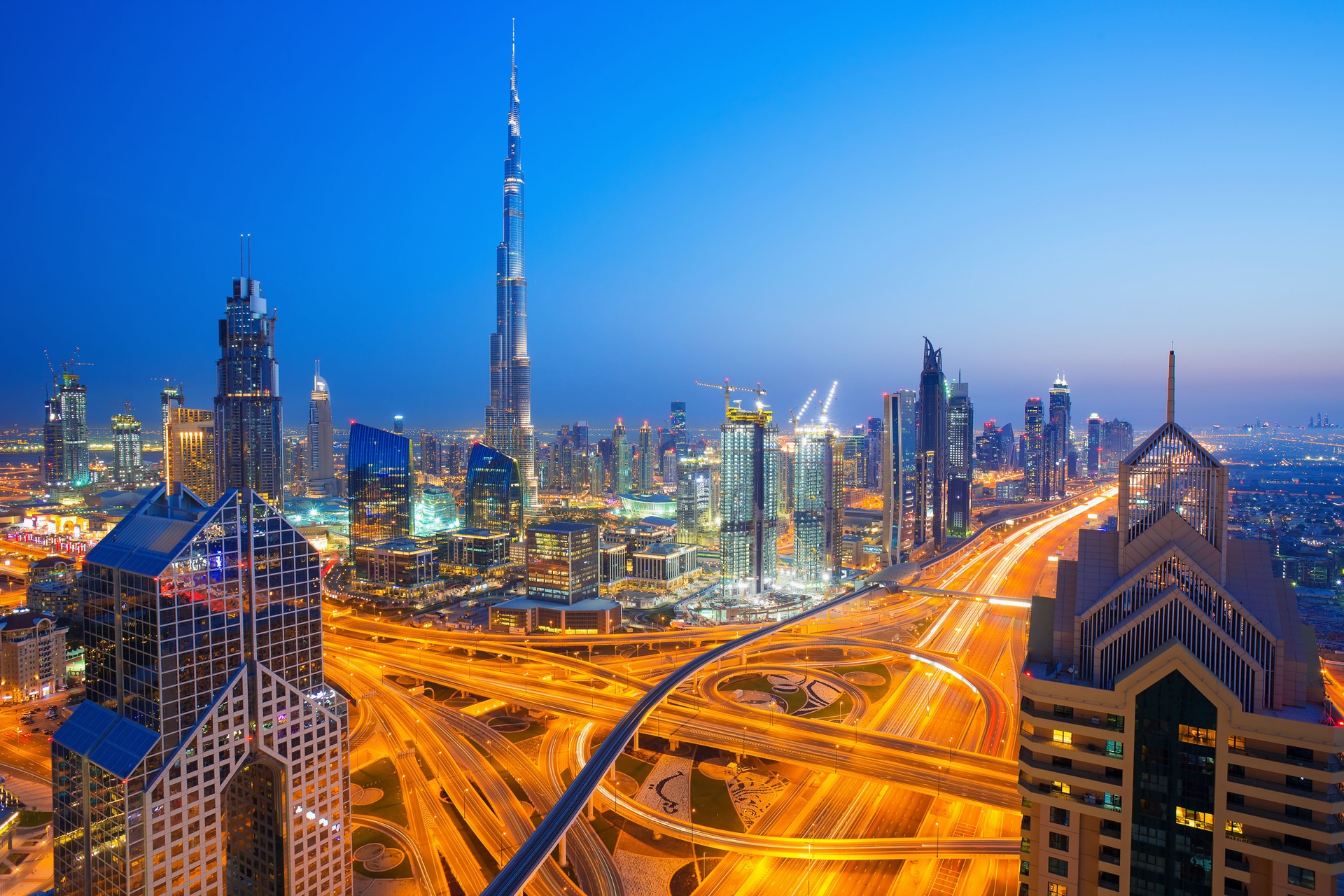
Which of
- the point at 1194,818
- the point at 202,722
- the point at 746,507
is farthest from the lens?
the point at 746,507

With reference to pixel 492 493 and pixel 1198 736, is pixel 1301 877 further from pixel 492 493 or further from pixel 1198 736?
pixel 492 493

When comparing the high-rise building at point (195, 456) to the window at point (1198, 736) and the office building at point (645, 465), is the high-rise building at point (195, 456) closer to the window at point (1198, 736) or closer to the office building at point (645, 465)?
the office building at point (645, 465)

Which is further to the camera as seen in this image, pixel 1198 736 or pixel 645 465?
pixel 645 465

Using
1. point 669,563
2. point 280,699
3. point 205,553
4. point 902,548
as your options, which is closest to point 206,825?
point 280,699

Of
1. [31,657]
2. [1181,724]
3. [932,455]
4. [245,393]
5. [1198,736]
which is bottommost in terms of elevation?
[31,657]

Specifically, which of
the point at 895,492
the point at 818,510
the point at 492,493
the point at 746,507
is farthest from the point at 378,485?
the point at 895,492

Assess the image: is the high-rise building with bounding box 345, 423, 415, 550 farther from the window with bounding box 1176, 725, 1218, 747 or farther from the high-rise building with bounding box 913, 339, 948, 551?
the window with bounding box 1176, 725, 1218, 747
